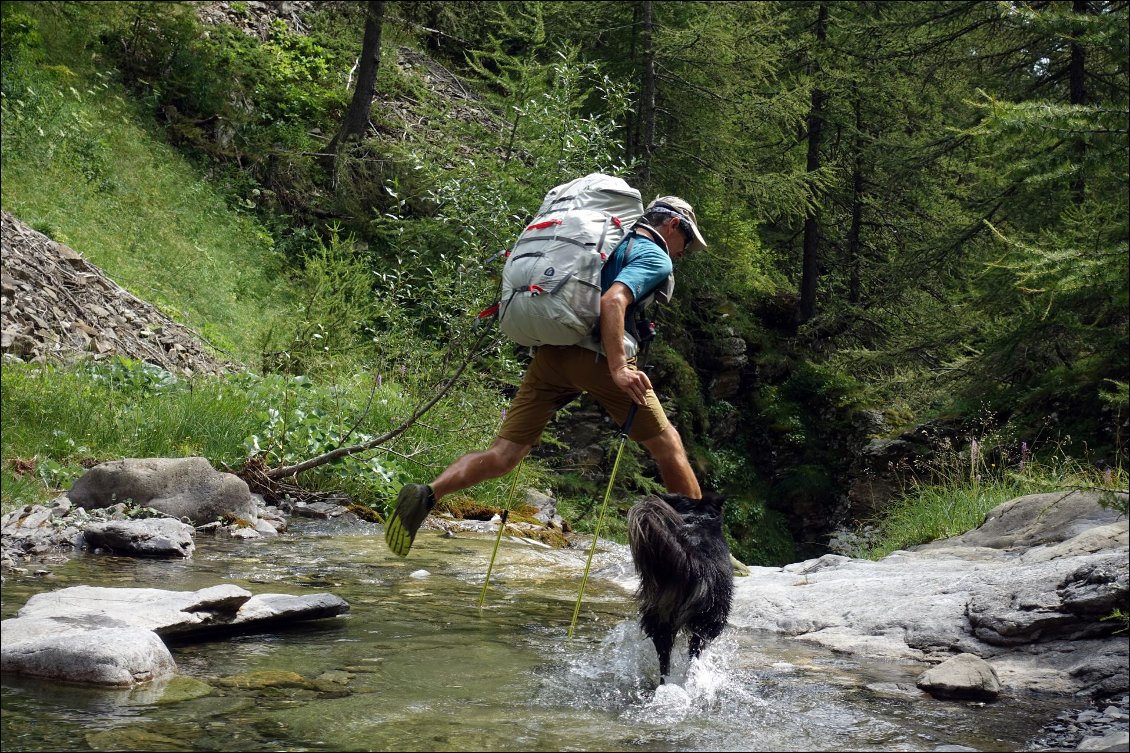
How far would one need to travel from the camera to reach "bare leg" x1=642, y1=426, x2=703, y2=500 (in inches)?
183

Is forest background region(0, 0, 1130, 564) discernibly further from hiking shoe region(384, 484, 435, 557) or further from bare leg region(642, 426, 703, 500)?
hiking shoe region(384, 484, 435, 557)

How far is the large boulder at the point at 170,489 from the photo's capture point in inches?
243

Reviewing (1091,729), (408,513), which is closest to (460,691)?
(408,513)

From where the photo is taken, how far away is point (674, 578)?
4.09m

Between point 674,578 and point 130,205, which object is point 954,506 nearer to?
point 674,578

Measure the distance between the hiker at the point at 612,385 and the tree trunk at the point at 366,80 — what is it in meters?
12.0

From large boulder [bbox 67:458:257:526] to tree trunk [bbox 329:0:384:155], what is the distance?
1018 centimetres

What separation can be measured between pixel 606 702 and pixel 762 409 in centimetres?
1506

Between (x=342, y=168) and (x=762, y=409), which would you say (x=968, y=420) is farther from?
(x=342, y=168)

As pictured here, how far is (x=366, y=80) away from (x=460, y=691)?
546 inches

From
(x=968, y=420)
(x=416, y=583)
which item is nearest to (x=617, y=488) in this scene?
(x=968, y=420)

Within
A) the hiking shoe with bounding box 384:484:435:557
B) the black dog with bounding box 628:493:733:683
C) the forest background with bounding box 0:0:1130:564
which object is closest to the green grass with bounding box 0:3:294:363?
the forest background with bounding box 0:0:1130:564

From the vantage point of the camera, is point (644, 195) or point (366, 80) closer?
point (644, 195)

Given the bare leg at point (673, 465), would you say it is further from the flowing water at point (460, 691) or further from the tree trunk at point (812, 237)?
the tree trunk at point (812, 237)
